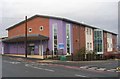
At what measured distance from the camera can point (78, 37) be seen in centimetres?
5553

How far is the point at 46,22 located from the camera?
173 feet

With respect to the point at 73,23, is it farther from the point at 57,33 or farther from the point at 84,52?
the point at 84,52

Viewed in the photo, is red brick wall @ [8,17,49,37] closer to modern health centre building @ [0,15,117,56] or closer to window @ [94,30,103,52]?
modern health centre building @ [0,15,117,56]

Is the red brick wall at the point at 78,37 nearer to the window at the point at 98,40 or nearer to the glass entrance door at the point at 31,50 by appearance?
the window at the point at 98,40

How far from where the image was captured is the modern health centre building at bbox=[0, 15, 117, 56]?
50.9 metres

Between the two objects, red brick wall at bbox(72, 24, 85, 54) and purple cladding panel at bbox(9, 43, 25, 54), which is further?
purple cladding panel at bbox(9, 43, 25, 54)

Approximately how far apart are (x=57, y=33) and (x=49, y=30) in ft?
6.14

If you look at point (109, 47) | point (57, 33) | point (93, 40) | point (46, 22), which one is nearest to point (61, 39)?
point (57, 33)

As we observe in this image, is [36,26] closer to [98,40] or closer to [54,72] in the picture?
[98,40]

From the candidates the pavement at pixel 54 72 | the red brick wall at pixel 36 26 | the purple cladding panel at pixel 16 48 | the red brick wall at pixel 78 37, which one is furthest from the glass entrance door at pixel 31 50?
the pavement at pixel 54 72

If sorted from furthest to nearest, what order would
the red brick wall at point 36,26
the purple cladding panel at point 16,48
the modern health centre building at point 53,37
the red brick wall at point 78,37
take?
the purple cladding panel at point 16,48 → the red brick wall at point 78,37 → the red brick wall at point 36,26 → the modern health centre building at point 53,37

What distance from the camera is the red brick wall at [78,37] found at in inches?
2123

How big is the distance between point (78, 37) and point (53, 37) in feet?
21.2

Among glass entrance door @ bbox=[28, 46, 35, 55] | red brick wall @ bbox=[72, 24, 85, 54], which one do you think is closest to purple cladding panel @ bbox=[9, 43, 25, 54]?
glass entrance door @ bbox=[28, 46, 35, 55]
